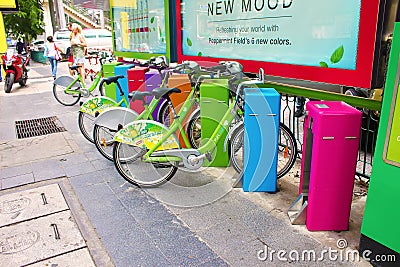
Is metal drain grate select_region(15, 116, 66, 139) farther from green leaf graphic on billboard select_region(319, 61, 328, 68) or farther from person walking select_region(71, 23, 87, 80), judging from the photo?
green leaf graphic on billboard select_region(319, 61, 328, 68)

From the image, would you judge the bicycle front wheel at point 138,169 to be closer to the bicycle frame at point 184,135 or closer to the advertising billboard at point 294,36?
the bicycle frame at point 184,135

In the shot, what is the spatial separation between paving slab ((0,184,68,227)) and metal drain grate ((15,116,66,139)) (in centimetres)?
255

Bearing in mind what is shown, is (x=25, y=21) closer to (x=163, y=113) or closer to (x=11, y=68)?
(x=11, y=68)

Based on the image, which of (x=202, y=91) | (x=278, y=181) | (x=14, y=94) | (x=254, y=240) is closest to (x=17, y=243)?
(x=254, y=240)

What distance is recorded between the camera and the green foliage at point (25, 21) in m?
18.5

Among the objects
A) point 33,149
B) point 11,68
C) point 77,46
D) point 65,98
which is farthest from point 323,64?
point 11,68

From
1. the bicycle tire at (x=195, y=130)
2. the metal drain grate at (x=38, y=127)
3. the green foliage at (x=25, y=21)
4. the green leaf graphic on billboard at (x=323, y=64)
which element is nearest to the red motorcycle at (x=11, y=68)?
the metal drain grate at (x=38, y=127)

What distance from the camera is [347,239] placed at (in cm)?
287

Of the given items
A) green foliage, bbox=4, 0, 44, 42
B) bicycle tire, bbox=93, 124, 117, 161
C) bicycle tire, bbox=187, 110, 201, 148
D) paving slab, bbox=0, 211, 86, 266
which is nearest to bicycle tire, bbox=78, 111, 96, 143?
bicycle tire, bbox=93, 124, 117, 161

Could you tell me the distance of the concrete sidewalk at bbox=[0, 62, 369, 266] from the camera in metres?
2.72

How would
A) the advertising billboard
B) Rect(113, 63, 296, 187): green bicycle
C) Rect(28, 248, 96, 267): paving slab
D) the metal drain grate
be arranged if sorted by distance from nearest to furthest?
Rect(28, 248, 96, 267): paving slab, the advertising billboard, Rect(113, 63, 296, 187): green bicycle, the metal drain grate

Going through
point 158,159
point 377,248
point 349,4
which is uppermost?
point 349,4

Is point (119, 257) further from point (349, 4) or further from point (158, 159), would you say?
point (349, 4)

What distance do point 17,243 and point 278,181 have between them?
270 cm
